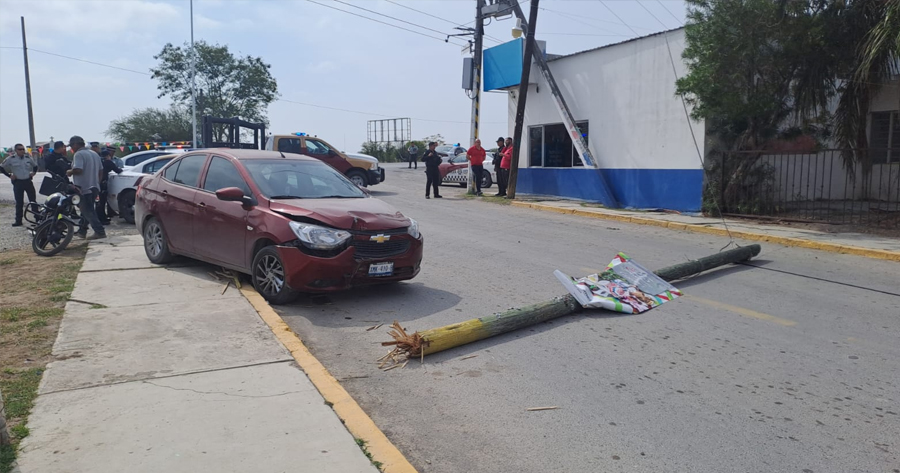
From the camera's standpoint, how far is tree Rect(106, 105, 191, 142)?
2391 inches

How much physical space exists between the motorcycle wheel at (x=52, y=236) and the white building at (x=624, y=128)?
12933 mm

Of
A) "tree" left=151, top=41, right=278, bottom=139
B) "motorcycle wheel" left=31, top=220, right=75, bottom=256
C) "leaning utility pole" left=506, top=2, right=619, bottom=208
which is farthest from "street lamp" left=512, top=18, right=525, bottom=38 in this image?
"tree" left=151, top=41, right=278, bottom=139

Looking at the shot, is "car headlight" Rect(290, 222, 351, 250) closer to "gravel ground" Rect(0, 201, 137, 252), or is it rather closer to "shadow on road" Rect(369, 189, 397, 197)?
"gravel ground" Rect(0, 201, 137, 252)

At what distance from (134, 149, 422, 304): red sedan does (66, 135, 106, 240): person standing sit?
2.98m

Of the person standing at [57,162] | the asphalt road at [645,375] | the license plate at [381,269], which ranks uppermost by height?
the person standing at [57,162]

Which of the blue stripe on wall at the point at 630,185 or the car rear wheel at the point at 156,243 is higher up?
the blue stripe on wall at the point at 630,185

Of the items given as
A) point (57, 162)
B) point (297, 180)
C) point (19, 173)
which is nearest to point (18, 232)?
point (19, 173)

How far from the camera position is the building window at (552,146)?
20.8m

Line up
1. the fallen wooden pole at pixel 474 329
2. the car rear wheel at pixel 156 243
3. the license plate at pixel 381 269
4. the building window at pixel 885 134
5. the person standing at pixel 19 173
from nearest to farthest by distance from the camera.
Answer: the fallen wooden pole at pixel 474 329 < the license plate at pixel 381 269 < the car rear wheel at pixel 156 243 < the person standing at pixel 19 173 < the building window at pixel 885 134

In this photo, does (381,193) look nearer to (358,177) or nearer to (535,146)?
(358,177)

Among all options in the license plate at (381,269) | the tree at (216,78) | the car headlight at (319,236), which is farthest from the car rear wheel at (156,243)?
the tree at (216,78)

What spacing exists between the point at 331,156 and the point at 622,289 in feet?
51.8

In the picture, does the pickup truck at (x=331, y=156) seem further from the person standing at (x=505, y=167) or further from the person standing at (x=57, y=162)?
the person standing at (x=57, y=162)

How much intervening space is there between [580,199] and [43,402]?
1730 cm
